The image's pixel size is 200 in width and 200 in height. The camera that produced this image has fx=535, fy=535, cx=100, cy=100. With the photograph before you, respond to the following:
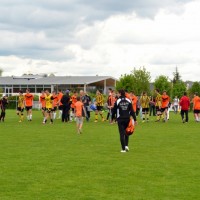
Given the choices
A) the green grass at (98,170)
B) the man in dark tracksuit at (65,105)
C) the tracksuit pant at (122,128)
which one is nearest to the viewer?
the green grass at (98,170)

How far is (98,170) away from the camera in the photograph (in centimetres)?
1259

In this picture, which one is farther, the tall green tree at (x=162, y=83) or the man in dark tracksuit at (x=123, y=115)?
the tall green tree at (x=162, y=83)

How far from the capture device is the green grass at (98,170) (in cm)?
992

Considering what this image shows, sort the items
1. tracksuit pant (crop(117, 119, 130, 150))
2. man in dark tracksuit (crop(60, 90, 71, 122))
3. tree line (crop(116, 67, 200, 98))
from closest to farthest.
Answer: tracksuit pant (crop(117, 119, 130, 150))
man in dark tracksuit (crop(60, 90, 71, 122))
tree line (crop(116, 67, 200, 98))

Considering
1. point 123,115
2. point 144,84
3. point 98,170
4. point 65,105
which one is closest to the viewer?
point 98,170

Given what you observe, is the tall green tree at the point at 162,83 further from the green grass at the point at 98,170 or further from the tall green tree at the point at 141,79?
the green grass at the point at 98,170

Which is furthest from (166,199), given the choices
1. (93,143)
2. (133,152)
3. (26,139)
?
(26,139)

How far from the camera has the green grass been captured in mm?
9922

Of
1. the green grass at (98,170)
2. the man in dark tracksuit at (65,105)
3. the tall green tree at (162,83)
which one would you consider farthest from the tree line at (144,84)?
the green grass at (98,170)

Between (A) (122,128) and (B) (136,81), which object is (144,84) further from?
(A) (122,128)

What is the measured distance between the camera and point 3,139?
68.6 ft

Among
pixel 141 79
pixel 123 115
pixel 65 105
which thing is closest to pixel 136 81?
pixel 141 79

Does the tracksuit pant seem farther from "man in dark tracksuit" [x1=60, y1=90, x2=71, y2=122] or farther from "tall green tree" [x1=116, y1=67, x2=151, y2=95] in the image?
"tall green tree" [x1=116, y1=67, x2=151, y2=95]

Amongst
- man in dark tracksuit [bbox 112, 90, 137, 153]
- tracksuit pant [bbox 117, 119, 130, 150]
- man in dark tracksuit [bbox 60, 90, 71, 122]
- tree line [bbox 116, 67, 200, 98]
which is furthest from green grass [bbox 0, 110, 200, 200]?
tree line [bbox 116, 67, 200, 98]
